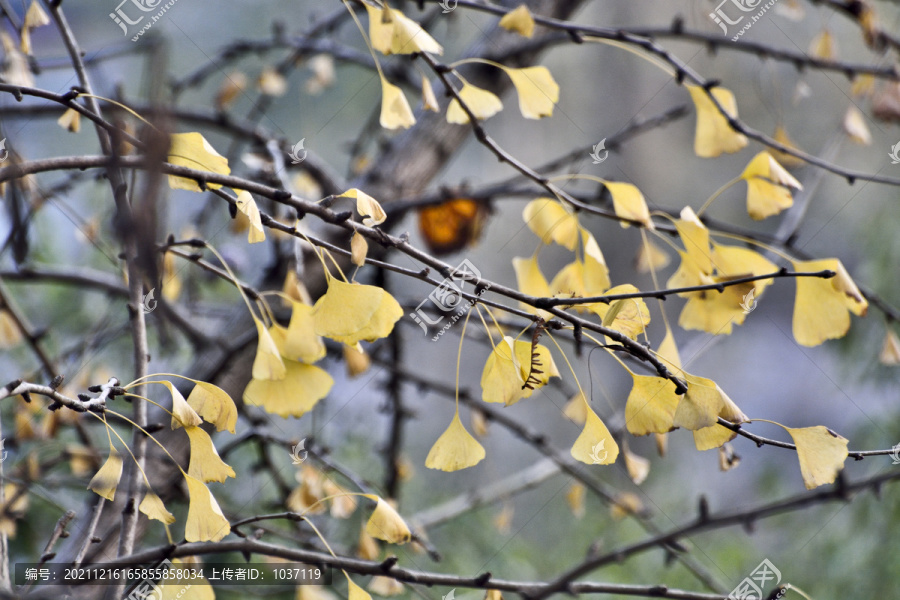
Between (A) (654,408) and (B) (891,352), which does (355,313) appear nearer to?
(A) (654,408)

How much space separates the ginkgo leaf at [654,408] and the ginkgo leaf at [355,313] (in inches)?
5.3

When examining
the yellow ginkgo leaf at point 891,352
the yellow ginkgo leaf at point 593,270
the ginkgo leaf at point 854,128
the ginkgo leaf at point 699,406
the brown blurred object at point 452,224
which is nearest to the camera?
the ginkgo leaf at point 699,406

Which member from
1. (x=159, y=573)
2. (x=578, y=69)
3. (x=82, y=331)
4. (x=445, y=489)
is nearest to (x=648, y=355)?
(x=159, y=573)

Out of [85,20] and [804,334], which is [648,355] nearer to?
[804,334]

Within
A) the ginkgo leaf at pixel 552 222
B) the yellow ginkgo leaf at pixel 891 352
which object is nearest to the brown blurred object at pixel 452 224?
the ginkgo leaf at pixel 552 222

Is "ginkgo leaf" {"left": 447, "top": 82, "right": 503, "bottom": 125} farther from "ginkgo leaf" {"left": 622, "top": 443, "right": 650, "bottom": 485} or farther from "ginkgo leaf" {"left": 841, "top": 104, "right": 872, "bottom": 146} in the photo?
"ginkgo leaf" {"left": 841, "top": 104, "right": 872, "bottom": 146}

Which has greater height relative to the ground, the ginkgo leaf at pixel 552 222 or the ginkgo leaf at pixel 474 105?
the ginkgo leaf at pixel 474 105

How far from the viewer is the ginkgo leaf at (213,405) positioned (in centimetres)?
36

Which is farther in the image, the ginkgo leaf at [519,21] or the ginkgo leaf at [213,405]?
the ginkgo leaf at [519,21]

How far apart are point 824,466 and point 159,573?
39 centimetres

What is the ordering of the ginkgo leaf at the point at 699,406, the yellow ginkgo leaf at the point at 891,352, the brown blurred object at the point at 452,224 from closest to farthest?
1. the ginkgo leaf at the point at 699,406
2. the yellow ginkgo leaf at the point at 891,352
3. the brown blurred object at the point at 452,224

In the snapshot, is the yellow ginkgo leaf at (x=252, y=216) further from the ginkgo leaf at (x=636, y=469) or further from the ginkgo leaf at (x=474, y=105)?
the ginkgo leaf at (x=636, y=469)

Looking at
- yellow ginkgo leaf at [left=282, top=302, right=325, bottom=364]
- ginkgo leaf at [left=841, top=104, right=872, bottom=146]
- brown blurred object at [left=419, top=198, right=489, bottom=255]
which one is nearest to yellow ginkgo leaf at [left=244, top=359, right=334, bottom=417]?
yellow ginkgo leaf at [left=282, top=302, right=325, bottom=364]

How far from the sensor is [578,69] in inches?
112
